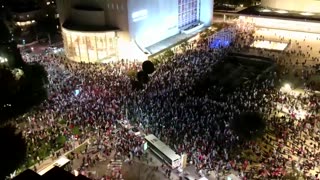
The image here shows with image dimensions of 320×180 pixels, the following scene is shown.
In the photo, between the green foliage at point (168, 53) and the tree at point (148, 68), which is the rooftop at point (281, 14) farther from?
the tree at point (148, 68)

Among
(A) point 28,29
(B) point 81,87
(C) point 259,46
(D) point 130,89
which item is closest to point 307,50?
(C) point 259,46

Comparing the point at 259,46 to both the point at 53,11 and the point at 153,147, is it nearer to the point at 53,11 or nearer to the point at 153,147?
the point at 153,147

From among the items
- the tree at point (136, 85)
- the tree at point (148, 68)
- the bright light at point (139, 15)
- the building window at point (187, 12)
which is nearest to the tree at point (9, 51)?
the tree at point (136, 85)

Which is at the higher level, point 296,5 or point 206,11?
point 296,5

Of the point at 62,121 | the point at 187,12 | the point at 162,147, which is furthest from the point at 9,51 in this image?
the point at 187,12

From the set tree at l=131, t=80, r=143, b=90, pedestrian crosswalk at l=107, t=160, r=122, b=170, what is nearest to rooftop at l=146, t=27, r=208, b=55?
tree at l=131, t=80, r=143, b=90

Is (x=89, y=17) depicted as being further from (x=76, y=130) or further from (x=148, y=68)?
(x=76, y=130)
